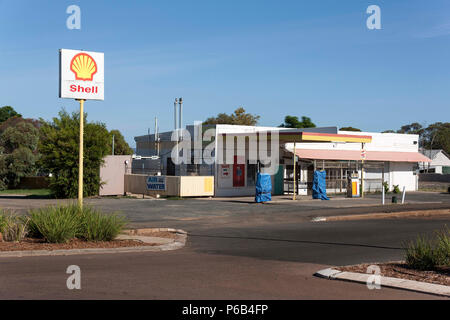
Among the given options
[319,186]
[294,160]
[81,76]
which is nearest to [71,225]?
[81,76]

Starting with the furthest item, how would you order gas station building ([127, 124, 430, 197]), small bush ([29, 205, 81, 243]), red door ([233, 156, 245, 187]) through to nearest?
red door ([233, 156, 245, 187])
gas station building ([127, 124, 430, 197])
small bush ([29, 205, 81, 243])

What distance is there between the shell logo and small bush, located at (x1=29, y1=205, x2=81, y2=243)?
3929 mm

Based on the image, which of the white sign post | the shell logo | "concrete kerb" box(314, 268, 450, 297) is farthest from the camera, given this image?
the shell logo

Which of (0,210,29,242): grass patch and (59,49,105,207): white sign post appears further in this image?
(59,49,105,207): white sign post

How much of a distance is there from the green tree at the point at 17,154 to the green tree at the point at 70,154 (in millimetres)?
23131

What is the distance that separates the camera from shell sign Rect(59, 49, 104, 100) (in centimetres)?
1491

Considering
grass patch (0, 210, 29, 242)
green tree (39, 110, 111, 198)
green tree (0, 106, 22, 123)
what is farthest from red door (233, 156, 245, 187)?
green tree (0, 106, 22, 123)

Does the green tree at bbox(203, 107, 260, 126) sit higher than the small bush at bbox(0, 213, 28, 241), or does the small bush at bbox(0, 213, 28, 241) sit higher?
the green tree at bbox(203, 107, 260, 126)

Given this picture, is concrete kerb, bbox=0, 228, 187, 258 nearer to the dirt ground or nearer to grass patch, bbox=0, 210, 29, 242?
the dirt ground

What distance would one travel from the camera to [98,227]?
13.2 meters

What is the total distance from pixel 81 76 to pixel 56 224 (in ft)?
15.3

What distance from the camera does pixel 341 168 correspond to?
39312 mm

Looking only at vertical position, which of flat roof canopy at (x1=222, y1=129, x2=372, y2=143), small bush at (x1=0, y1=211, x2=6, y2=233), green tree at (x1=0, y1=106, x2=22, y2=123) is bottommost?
small bush at (x1=0, y1=211, x2=6, y2=233)
